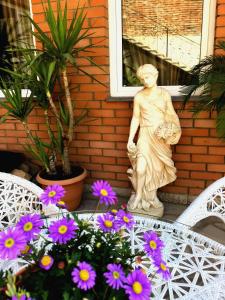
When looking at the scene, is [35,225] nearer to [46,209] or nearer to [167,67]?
[46,209]

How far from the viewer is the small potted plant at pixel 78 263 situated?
65cm

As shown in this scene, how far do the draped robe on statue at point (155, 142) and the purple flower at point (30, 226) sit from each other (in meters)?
1.52

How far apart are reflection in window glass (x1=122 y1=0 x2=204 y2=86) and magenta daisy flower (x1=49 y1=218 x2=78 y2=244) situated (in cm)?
219

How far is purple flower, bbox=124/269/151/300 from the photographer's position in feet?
2.05

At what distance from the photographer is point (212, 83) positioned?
199cm

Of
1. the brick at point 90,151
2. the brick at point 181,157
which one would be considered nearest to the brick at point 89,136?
the brick at point 90,151

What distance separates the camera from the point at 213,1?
2363 mm

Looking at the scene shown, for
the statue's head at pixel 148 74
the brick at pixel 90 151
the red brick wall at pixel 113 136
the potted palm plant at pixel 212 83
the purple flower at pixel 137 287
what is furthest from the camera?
the brick at pixel 90 151

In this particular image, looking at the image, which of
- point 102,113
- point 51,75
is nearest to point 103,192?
point 51,75

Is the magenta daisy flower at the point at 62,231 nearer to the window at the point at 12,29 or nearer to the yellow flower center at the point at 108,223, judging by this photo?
the yellow flower center at the point at 108,223

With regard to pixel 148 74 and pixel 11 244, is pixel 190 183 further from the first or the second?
pixel 11 244

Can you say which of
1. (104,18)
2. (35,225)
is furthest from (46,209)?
(104,18)

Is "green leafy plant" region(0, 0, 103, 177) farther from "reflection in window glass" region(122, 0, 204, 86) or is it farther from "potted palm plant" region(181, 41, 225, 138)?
"potted palm plant" region(181, 41, 225, 138)

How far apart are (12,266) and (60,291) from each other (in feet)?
1.65
